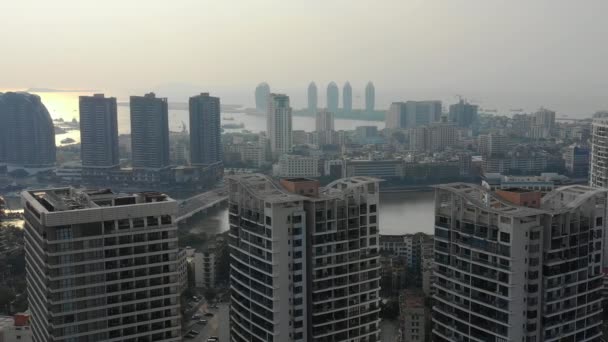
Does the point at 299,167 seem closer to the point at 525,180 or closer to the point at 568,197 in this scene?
the point at 525,180

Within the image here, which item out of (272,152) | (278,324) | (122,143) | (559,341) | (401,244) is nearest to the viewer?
(559,341)

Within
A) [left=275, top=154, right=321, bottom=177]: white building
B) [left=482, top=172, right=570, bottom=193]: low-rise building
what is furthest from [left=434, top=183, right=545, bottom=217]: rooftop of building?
[left=275, top=154, right=321, bottom=177]: white building

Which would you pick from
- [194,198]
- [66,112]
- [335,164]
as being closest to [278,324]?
[194,198]

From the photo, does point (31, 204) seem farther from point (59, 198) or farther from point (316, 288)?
point (316, 288)

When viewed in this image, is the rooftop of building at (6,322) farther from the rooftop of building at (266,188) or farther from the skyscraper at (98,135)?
the skyscraper at (98,135)

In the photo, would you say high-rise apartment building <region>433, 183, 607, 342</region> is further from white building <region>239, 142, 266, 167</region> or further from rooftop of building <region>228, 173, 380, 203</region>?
white building <region>239, 142, 266, 167</region>

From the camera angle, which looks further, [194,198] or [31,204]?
[194,198]

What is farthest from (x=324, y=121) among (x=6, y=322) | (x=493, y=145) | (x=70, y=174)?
(x=6, y=322)
